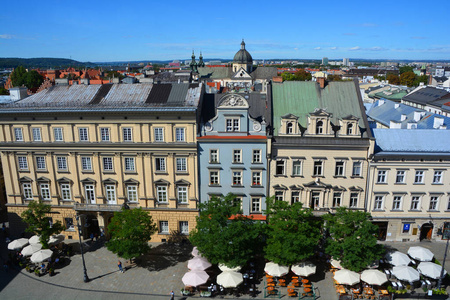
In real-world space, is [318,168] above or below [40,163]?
below

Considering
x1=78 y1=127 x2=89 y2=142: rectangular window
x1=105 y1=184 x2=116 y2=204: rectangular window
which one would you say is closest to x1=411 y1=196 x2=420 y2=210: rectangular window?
x1=105 y1=184 x2=116 y2=204: rectangular window

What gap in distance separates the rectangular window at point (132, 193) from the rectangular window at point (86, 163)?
5.80m

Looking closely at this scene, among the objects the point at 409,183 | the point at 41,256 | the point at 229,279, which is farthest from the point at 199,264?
the point at 409,183

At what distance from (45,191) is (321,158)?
37177 millimetres

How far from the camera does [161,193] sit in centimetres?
4575

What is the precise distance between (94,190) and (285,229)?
85.3ft

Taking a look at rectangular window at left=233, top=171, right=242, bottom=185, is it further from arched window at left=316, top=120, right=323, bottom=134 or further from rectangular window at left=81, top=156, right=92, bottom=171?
rectangular window at left=81, top=156, right=92, bottom=171

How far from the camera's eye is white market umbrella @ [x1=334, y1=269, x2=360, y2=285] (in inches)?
1399

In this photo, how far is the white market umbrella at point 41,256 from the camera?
40.4m

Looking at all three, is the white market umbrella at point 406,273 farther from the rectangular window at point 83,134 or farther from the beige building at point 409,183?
the rectangular window at point 83,134

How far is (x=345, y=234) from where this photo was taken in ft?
123

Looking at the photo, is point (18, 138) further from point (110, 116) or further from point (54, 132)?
point (110, 116)

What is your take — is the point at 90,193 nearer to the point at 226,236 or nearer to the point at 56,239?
A: the point at 56,239

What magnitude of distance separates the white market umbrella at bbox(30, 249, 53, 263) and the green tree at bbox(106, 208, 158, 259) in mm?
7712
